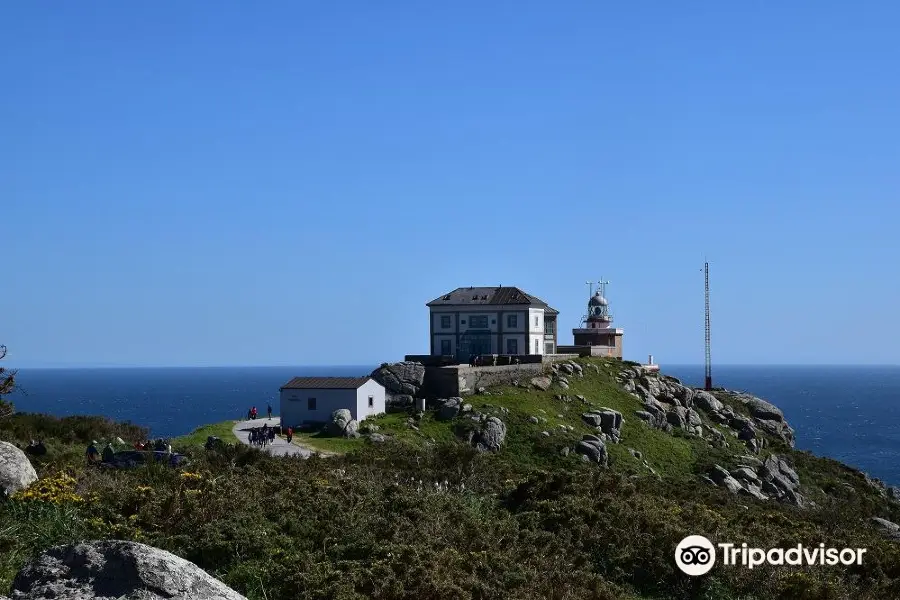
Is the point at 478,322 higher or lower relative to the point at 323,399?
higher

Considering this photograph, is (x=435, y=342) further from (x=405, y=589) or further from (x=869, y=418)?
(x=869, y=418)

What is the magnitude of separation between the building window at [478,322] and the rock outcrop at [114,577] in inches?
2284

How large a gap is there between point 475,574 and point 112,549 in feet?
24.0

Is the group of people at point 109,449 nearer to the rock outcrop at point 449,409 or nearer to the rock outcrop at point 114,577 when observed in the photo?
the rock outcrop at point 449,409

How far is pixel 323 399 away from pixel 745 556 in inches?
1407

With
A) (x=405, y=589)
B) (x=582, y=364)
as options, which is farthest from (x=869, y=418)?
(x=405, y=589)

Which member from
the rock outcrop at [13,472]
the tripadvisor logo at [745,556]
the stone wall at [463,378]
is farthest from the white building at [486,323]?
the tripadvisor logo at [745,556]

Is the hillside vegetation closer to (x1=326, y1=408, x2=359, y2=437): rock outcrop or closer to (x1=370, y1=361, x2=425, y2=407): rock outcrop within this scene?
(x1=326, y1=408, x2=359, y2=437): rock outcrop

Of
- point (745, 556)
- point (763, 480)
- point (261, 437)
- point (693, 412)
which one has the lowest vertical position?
point (763, 480)

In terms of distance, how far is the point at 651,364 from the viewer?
82.9m

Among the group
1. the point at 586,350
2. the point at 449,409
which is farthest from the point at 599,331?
the point at 449,409

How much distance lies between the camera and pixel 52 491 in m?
22.2

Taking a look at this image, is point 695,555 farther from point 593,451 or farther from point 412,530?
point 593,451

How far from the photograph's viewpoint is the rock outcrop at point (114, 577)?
36.4 feet
